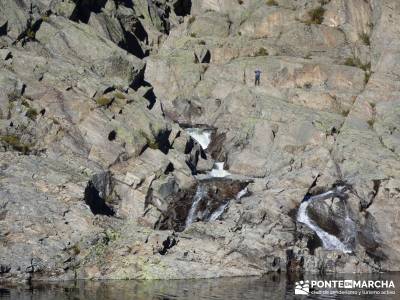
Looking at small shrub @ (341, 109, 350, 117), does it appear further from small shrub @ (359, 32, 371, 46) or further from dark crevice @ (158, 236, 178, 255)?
dark crevice @ (158, 236, 178, 255)

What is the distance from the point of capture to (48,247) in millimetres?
51719

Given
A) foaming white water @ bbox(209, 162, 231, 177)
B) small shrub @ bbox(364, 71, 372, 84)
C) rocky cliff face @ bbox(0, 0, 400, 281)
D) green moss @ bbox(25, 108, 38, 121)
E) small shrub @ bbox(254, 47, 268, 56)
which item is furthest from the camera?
small shrub @ bbox(254, 47, 268, 56)

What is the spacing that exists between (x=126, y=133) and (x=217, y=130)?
1812 cm

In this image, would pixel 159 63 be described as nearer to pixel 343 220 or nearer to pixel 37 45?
pixel 37 45

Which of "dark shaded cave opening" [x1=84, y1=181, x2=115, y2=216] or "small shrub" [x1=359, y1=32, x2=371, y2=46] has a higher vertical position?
"small shrub" [x1=359, y1=32, x2=371, y2=46]

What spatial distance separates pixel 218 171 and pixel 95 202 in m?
20.5

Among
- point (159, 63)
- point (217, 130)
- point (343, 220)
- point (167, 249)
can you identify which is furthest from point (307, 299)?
point (159, 63)

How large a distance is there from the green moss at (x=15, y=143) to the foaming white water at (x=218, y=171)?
24.3 metres

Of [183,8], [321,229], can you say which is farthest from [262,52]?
[321,229]

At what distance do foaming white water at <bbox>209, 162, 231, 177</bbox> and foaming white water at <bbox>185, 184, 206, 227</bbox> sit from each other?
7863 mm

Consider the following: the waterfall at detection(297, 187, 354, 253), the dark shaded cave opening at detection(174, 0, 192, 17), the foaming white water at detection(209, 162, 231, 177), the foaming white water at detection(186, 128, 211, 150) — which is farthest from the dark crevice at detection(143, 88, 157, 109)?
the waterfall at detection(297, 187, 354, 253)

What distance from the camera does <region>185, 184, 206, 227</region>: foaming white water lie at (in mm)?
64631

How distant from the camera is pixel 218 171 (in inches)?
3041

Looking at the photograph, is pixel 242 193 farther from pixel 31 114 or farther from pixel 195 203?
pixel 31 114
